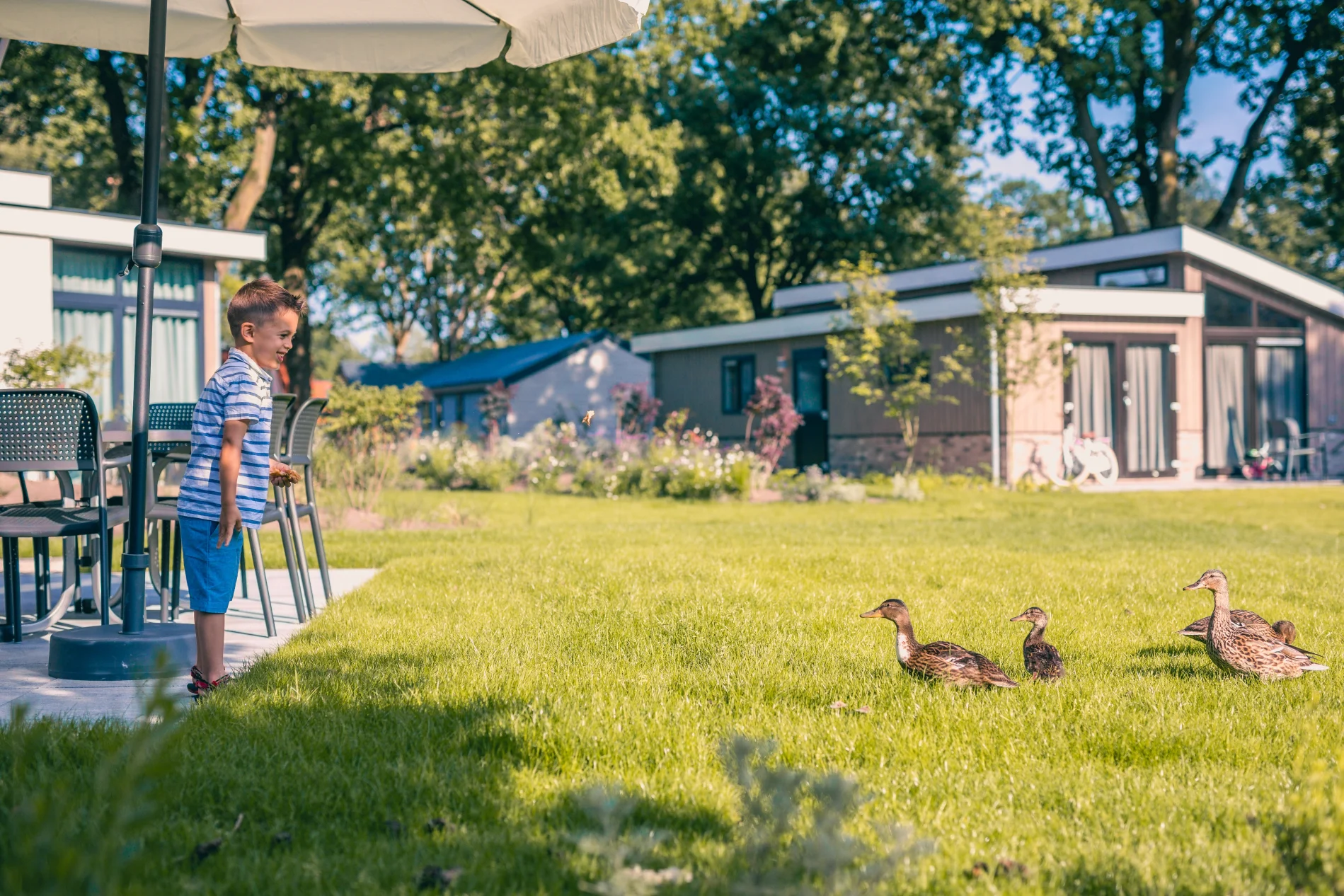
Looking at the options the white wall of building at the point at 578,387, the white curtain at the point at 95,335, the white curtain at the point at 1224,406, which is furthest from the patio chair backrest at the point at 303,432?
the white wall of building at the point at 578,387

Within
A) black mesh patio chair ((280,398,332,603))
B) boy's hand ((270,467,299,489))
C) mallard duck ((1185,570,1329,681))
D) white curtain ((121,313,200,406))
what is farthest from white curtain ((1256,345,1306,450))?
boy's hand ((270,467,299,489))

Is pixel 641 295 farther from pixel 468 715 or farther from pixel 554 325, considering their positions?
pixel 468 715

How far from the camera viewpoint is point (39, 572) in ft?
17.7

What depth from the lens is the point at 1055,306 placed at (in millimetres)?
18344

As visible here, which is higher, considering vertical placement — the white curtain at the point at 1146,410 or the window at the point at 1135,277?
the window at the point at 1135,277

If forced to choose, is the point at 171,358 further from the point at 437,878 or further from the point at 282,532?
the point at 437,878

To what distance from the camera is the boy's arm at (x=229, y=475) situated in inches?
148

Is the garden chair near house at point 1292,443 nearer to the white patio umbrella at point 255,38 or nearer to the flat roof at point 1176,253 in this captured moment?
the flat roof at point 1176,253

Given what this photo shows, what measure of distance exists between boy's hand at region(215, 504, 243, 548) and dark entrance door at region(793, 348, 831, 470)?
18958 mm

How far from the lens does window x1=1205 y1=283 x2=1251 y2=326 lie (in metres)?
21.0

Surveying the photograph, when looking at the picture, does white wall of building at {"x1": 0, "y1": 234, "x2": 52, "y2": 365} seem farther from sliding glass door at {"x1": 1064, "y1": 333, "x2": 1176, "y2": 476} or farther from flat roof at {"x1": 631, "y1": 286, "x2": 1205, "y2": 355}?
sliding glass door at {"x1": 1064, "y1": 333, "x2": 1176, "y2": 476}

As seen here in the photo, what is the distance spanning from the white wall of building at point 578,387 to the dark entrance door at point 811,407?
241 inches

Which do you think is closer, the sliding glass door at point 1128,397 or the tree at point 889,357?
the tree at point 889,357

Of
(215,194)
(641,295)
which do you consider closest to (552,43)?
(215,194)
